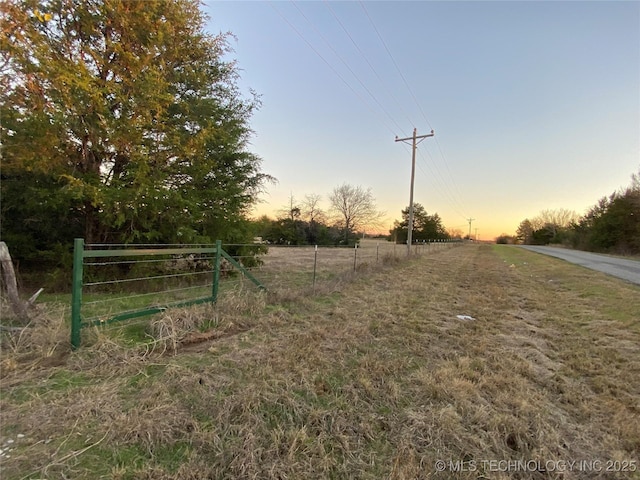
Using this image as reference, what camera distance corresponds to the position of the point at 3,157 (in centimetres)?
Answer: 616

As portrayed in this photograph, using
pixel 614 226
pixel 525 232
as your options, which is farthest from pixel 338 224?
pixel 525 232

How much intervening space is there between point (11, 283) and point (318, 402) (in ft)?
13.8

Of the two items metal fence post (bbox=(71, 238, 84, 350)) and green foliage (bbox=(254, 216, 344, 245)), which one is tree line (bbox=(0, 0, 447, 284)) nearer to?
metal fence post (bbox=(71, 238, 84, 350))

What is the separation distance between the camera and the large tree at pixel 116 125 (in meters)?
5.87

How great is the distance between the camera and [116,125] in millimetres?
6602

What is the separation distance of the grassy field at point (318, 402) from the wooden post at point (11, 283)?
0.65 m

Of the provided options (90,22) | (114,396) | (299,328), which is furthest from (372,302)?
(90,22)

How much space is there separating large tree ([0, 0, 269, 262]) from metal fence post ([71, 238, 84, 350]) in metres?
4.10

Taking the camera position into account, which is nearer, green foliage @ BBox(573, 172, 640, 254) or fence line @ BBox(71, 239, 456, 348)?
fence line @ BBox(71, 239, 456, 348)

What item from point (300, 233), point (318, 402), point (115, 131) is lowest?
point (318, 402)

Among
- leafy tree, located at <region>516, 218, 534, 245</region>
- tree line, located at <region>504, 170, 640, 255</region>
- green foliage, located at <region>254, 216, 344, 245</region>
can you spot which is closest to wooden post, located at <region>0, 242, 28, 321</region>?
green foliage, located at <region>254, 216, 344, 245</region>

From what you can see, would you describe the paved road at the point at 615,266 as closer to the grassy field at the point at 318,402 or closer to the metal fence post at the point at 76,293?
the grassy field at the point at 318,402

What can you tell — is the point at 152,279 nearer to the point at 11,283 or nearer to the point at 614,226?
the point at 11,283

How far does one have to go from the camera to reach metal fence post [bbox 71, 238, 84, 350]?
3.32 meters
